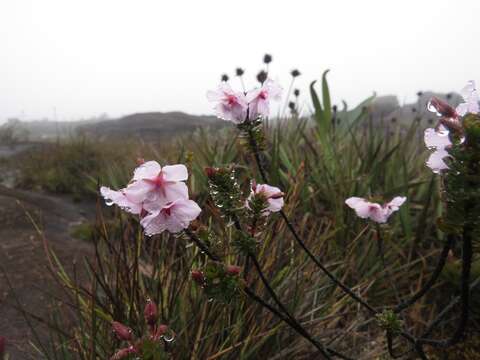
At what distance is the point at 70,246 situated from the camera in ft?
10.2

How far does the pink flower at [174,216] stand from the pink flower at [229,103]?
31 cm

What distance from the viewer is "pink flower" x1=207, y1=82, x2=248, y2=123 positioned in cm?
96

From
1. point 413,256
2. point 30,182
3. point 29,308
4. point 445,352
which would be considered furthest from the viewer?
point 30,182

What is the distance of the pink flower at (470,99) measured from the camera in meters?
0.69

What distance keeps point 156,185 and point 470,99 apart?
2.01 feet

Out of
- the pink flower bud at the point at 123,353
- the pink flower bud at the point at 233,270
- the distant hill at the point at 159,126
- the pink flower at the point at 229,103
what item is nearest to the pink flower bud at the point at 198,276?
the pink flower bud at the point at 233,270

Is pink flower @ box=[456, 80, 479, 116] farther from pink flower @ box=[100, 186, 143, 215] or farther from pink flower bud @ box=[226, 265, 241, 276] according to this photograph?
pink flower @ box=[100, 186, 143, 215]

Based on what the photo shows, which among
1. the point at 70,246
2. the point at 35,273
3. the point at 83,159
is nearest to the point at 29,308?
the point at 35,273

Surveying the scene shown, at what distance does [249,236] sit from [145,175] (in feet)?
0.85

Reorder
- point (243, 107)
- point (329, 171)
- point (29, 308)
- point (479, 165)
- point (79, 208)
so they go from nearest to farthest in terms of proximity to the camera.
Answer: point (479, 165)
point (243, 107)
point (29, 308)
point (329, 171)
point (79, 208)

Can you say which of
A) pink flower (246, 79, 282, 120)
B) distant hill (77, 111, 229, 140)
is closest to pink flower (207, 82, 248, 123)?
pink flower (246, 79, 282, 120)

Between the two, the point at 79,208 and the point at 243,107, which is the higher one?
the point at 243,107

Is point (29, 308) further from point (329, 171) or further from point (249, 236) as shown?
point (329, 171)

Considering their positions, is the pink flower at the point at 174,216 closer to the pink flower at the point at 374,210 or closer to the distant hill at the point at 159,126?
the pink flower at the point at 374,210
